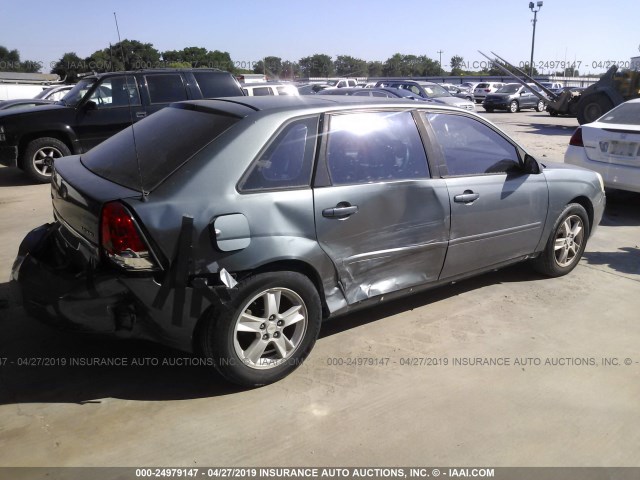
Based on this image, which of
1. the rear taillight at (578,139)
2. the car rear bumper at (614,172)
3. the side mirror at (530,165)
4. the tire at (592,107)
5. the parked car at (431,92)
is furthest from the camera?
the parked car at (431,92)

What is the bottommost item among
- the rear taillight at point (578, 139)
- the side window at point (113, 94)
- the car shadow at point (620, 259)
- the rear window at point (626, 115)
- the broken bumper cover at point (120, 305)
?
the car shadow at point (620, 259)

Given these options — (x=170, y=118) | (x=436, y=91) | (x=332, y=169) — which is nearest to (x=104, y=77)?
(x=170, y=118)

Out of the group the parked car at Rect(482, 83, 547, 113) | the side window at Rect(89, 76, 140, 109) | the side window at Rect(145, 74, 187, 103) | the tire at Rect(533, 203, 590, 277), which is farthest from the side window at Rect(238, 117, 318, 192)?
the parked car at Rect(482, 83, 547, 113)

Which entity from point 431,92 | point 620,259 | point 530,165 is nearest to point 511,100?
point 431,92

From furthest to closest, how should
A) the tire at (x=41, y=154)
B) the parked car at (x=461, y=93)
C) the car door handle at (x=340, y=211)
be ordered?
the parked car at (x=461, y=93) → the tire at (x=41, y=154) → the car door handle at (x=340, y=211)

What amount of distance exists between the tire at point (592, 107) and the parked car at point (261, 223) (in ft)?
54.5

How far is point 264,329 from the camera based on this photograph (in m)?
3.16

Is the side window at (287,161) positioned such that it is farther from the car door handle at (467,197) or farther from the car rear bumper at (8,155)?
the car rear bumper at (8,155)

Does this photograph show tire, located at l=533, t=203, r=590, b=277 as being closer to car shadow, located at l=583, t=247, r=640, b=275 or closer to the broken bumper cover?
car shadow, located at l=583, t=247, r=640, b=275

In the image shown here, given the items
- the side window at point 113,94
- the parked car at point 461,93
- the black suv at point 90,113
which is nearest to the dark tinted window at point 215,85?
the black suv at point 90,113

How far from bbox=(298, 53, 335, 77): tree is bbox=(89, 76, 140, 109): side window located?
44949 millimetres

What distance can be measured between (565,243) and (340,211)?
103 inches

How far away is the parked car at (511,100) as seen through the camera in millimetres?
29047

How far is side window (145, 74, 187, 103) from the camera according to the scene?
9.19 metres
